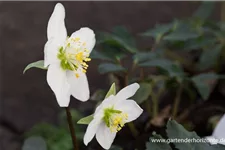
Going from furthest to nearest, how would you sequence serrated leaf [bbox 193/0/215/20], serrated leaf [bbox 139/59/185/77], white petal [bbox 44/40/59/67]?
1. serrated leaf [bbox 193/0/215/20]
2. serrated leaf [bbox 139/59/185/77]
3. white petal [bbox 44/40/59/67]

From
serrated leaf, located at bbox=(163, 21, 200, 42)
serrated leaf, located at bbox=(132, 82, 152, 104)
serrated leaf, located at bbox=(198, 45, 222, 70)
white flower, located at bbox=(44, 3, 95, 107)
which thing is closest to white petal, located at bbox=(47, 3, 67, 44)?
white flower, located at bbox=(44, 3, 95, 107)

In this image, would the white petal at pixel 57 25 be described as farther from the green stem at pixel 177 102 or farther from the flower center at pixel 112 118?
the green stem at pixel 177 102

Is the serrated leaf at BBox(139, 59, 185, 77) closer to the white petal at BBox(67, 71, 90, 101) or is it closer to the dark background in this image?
the white petal at BBox(67, 71, 90, 101)

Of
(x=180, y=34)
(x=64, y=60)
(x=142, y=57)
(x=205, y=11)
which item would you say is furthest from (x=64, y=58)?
(x=205, y=11)

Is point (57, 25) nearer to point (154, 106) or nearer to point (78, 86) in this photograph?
point (78, 86)

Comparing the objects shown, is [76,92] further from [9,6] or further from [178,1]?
[178,1]

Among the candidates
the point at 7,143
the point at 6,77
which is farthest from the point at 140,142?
the point at 6,77

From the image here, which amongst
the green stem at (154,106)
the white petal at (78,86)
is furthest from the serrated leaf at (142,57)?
the white petal at (78,86)
